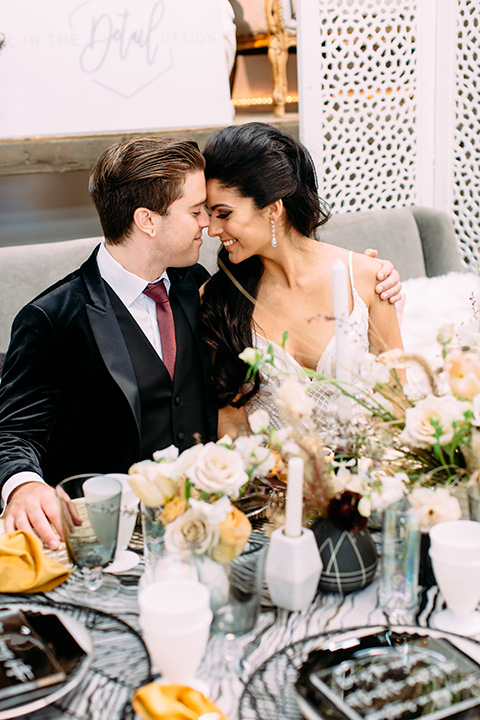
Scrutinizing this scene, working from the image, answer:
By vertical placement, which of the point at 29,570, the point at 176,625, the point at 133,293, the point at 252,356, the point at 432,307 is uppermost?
the point at 252,356

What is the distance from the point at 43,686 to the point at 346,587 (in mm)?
445

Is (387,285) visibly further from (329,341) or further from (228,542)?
(228,542)

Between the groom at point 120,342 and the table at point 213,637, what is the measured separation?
68 cm

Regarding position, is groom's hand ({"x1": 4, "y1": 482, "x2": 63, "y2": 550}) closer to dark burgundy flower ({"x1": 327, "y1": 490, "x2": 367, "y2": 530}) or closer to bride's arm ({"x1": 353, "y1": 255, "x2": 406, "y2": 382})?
dark burgundy flower ({"x1": 327, "y1": 490, "x2": 367, "y2": 530})

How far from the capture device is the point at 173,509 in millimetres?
1024

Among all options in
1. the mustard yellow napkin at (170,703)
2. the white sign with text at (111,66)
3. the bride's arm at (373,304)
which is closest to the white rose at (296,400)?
the mustard yellow napkin at (170,703)

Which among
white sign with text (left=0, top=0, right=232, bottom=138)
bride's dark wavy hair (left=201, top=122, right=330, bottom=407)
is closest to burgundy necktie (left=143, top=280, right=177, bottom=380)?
bride's dark wavy hair (left=201, top=122, right=330, bottom=407)

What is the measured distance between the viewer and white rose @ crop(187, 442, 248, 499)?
997 mm

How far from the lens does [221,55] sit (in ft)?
10.3

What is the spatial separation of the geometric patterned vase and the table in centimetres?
2

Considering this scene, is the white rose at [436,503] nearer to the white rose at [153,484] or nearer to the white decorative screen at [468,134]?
the white rose at [153,484]

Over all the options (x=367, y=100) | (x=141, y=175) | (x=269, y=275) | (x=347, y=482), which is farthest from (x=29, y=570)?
(x=367, y=100)

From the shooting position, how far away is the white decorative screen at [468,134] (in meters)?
3.20

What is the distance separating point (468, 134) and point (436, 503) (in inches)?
110
